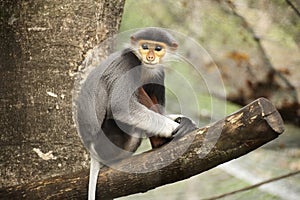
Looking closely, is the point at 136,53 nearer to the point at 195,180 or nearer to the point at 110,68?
the point at 110,68

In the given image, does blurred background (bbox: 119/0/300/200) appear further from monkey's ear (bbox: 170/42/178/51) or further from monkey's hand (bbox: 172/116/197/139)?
monkey's hand (bbox: 172/116/197/139)

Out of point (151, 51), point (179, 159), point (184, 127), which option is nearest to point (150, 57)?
point (151, 51)

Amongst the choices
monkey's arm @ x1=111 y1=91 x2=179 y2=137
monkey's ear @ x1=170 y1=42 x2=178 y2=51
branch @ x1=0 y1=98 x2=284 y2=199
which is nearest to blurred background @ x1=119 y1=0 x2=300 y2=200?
monkey's ear @ x1=170 y1=42 x2=178 y2=51

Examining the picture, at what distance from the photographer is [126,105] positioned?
337 centimetres

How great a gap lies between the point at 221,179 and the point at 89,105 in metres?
1.52

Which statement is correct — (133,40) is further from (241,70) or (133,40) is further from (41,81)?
(241,70)

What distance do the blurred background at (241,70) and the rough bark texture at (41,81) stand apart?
0.57m

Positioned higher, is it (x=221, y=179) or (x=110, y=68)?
(x=110, y=68)

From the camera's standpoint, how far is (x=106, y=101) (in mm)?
3420

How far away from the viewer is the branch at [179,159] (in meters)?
2.83

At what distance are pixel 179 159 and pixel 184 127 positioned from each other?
0.30m

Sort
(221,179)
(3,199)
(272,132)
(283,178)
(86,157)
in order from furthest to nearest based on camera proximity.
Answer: (221,179), (283,178), (86,157), (3,199), (272,132)

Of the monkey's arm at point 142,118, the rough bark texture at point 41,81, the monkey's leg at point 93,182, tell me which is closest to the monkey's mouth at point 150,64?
the monkey's arm at point 142,118

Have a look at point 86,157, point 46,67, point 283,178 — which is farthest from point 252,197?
point 46,67
